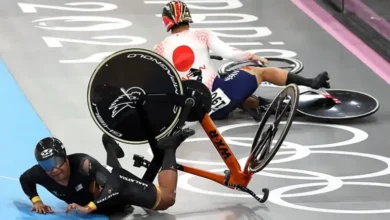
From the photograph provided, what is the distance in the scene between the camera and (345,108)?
909cm

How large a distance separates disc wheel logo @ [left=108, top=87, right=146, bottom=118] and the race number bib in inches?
73.5

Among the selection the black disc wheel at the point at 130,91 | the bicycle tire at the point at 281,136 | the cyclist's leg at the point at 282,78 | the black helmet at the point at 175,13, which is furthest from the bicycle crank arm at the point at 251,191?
the black helmet at the point at 175,13

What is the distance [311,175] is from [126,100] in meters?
1.90

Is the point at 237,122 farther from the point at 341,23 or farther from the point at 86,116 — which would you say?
the point at 341,23

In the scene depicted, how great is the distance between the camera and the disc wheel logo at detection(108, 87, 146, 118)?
6996mm

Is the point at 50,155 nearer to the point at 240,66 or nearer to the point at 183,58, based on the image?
the point at 183,58

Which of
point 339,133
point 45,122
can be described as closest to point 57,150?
point 45,122

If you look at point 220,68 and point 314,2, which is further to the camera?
point 314,2

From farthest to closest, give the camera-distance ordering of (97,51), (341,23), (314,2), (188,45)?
(314,2)
(341,23)
(97,51)
(188,45)

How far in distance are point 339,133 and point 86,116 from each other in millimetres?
2474

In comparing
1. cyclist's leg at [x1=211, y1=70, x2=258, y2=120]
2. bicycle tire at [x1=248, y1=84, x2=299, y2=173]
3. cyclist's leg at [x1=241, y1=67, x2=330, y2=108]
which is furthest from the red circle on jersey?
bicycle tire at [x1=248, y1=84, x2=299, y2=173]

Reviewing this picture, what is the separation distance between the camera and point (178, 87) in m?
7.02

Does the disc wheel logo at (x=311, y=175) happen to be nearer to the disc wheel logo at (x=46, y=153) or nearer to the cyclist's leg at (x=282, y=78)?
the cyclist's leg at (x=282, y=78)

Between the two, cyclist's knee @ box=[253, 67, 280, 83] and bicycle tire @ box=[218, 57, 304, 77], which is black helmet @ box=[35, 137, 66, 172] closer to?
cyclist's knee @ box=[253, 67, 280, 83]
